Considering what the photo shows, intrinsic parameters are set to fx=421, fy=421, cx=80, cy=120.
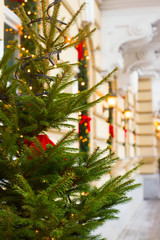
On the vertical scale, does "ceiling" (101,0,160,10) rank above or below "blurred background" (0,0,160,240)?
above

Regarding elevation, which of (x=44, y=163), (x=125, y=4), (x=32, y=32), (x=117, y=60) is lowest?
(x=44, y=163)

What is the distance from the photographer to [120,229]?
881 cm

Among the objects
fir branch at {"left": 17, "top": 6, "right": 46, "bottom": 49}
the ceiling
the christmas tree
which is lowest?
the christmas tree

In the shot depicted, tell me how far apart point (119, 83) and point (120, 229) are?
327 centimetres

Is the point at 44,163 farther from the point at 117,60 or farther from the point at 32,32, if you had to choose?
the point at 117,60

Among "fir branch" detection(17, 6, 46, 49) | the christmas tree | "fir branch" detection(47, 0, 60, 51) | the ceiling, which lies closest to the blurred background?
the ceiling

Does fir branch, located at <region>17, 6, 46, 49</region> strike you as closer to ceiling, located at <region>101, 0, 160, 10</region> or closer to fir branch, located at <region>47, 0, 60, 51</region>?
fir branch, located at <region>47, 0, 60, 51</region>

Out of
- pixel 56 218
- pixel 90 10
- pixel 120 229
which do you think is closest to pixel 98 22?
pixel 90 10

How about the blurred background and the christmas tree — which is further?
the blurred background

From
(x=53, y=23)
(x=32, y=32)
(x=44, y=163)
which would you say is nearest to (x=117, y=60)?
(x=32, y=32)

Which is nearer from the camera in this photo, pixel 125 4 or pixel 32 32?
pixel 32 32

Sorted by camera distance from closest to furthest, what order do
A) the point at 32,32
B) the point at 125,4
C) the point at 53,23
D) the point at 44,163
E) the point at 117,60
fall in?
the point at 44,163, the point at 53,23, the point at 32,32, the point at 117,60, the point at 125,4

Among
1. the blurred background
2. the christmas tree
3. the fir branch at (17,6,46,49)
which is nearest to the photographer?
the christmas tree

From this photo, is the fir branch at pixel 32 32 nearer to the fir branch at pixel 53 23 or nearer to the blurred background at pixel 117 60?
the fir branch at pixel 53 23
